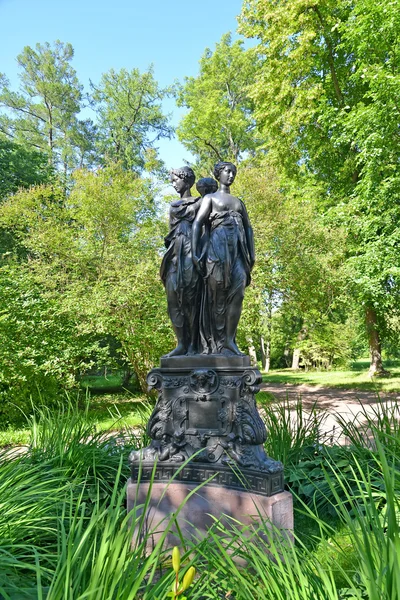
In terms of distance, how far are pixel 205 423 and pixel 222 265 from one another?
1318 millimetres

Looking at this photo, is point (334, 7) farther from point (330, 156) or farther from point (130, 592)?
point (130, 592)

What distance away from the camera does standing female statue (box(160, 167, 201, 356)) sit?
3772mm

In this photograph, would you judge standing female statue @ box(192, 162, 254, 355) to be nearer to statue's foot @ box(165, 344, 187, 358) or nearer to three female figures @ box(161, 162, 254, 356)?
three female figures @ box(161, 162, 254, 356)

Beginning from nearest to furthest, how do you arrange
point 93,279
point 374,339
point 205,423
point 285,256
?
point 205,423
point 93,279
point 285,256
point 374,339

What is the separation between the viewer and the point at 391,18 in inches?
373

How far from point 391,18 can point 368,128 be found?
2.29 meters

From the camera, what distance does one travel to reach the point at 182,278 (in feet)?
12.4

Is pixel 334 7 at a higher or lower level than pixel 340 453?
higher

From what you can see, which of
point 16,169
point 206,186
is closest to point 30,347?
point 206,186

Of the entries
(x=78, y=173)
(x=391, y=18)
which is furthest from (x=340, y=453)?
(x=78, y=173)

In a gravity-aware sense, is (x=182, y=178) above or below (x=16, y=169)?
below

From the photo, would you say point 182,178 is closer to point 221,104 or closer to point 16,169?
point 16,169

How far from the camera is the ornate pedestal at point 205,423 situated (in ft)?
10.7

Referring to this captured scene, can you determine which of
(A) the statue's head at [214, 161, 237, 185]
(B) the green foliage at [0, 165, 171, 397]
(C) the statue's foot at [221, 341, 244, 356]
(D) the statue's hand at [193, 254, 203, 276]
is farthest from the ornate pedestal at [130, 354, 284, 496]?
(B) the green foliage at [0, 165, 171, 397]
